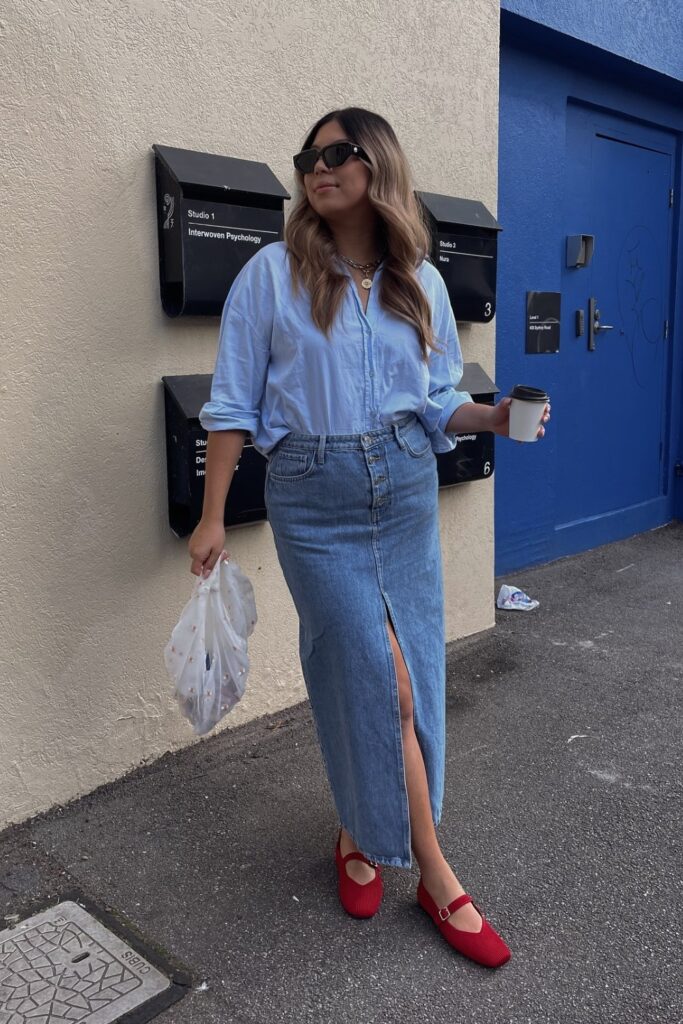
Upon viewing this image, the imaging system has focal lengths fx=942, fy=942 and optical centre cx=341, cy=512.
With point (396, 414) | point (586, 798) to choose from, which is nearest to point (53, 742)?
point (396, 414)

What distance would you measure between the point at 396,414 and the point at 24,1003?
1607 mm

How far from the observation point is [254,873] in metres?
2.65

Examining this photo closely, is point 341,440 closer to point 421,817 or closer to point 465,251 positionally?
point 421,817

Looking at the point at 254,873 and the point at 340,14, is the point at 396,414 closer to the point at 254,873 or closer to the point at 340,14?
the point at 254,873

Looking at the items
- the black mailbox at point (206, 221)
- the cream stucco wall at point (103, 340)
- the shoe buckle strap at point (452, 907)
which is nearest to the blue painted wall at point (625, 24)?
the cream stucco wall at point (103, 340)

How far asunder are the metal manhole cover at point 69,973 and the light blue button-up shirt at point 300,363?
1.29 metres

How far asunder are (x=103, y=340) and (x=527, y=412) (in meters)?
1.42

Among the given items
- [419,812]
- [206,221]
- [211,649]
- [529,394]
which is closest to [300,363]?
[529,394]

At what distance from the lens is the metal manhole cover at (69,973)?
6.89ft

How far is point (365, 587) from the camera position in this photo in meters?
2.31

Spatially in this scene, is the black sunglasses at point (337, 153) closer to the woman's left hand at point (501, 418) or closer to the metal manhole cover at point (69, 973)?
the woman's left hand at point (501, 418)

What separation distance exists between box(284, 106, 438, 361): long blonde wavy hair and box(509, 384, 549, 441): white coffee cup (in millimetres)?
336

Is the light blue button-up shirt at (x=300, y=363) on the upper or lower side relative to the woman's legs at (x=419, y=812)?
upper

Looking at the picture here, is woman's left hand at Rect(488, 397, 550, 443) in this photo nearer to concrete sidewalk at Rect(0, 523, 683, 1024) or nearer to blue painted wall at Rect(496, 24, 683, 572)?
concrete sidewalk at Rect(0, 523, 683, 1024)
